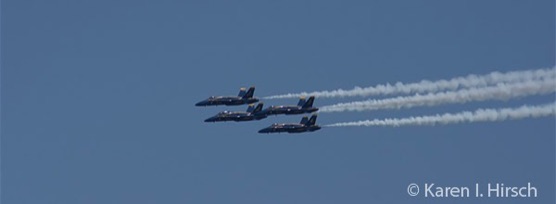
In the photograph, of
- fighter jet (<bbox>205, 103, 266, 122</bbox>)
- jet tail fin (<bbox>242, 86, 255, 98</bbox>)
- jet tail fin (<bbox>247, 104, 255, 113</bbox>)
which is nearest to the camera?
fighter jet (<bbox>205, 103, 266, 122</bbox>)

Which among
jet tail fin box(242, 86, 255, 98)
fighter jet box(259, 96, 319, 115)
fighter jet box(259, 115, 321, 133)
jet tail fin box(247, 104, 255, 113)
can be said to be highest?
jet tail fin box(242, 86, 255, 98)

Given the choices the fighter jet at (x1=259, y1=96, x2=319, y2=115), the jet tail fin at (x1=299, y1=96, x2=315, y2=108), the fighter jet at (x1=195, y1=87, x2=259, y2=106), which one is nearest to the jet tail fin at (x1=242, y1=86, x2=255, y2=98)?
the fighter jet at (x1=195, y1=87, x2=259, y2=106)

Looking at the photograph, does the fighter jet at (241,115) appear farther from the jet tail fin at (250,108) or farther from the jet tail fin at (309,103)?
the jet tail fin at (309,103)

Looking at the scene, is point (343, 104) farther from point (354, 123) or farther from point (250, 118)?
point (250, 118)

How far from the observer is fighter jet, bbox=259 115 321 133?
8406 centimetres

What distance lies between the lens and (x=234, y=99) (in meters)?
89.7

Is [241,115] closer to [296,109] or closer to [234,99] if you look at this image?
[234,99]

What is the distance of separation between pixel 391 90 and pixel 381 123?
1.97 meters

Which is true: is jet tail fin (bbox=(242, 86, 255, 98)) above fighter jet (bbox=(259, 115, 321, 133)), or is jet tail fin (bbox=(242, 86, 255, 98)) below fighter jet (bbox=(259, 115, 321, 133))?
above

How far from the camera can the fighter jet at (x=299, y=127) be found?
276 feet

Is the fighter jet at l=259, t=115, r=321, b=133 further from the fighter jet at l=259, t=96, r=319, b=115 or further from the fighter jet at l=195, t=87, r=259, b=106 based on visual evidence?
the fighter jet at l=195, t=87, r=259, b=106

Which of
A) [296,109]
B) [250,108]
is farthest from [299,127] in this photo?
[250,108]

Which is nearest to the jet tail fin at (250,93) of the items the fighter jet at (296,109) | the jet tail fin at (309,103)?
the fighter jet at (296,109)

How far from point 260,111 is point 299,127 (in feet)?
11.6
